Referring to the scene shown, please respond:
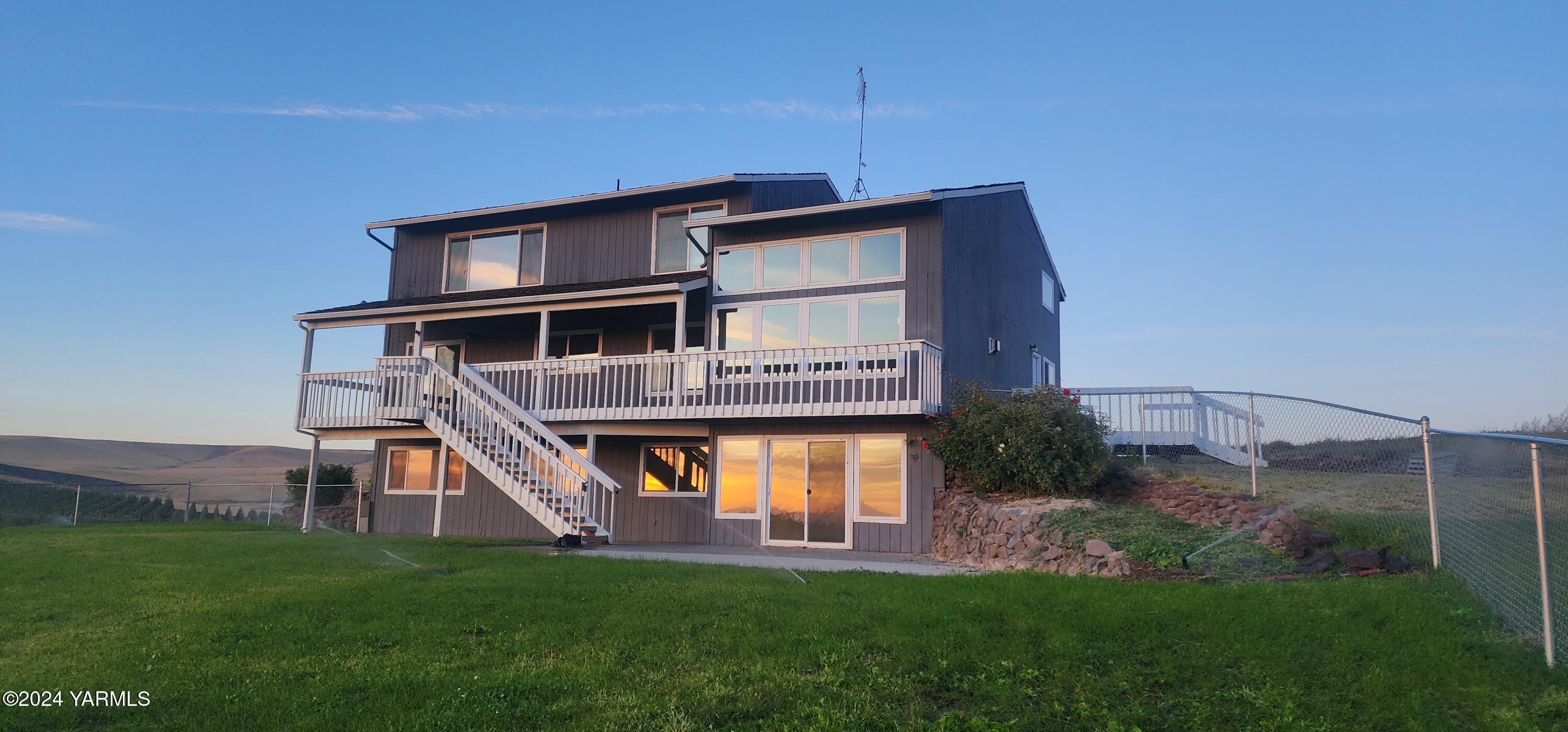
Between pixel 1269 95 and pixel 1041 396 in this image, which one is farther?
pixel 1269 95

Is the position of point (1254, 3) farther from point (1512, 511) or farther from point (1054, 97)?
point (1512, 511)

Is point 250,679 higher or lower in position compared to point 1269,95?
lower

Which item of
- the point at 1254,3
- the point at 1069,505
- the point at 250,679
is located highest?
the point at 1254,3

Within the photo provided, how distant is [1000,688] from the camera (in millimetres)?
6121

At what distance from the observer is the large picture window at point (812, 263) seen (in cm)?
1786

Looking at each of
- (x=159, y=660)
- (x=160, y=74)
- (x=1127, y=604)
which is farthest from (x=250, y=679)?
(x=160, y=74)

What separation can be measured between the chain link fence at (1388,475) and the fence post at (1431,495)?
0.06 feet

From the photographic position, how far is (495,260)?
22531 mm

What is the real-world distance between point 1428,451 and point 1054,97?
13999 mm

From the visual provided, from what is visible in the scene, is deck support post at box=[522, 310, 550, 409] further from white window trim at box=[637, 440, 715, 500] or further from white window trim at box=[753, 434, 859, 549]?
white window trim at box=[753, 434, 859, 549]

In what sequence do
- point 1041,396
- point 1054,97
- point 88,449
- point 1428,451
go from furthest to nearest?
point 88,449 < point 1054,97 < point 1041,396 < point 1428,451

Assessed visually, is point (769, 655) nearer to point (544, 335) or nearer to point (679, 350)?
point (679, 350)

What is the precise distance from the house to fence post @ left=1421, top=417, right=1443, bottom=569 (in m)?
7.87

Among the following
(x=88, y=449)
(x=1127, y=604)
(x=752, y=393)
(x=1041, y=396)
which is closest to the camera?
(x=1127, y=604)
